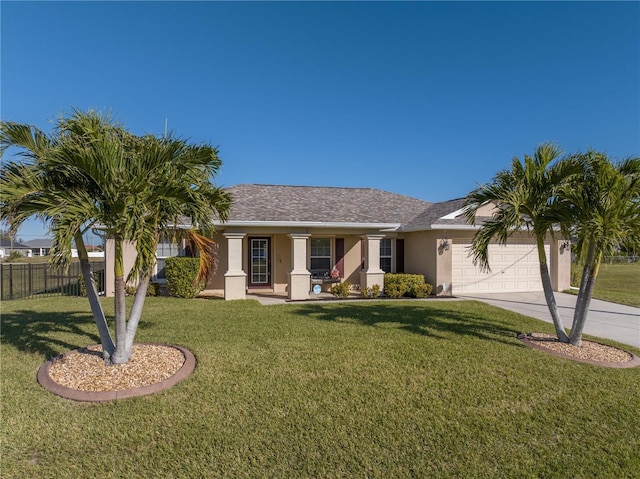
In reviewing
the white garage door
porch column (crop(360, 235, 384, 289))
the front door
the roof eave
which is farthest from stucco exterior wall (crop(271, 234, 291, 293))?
the white garage door

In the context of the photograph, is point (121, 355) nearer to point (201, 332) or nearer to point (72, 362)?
point (72, 362)

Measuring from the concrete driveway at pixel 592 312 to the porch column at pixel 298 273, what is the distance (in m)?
6.85

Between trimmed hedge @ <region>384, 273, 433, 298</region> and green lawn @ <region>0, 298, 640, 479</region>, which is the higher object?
trimmed hedge @ <region>384, 273, 433, 298</region>

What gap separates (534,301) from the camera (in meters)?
13.2

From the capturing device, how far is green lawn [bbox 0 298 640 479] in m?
3.42

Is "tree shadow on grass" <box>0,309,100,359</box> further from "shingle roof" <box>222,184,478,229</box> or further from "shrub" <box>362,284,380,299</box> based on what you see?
"shrub" <box>362,284,380,299</box>

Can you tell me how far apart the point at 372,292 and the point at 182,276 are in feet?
25.7

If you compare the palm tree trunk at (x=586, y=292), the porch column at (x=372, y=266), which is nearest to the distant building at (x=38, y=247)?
the porch column at (x=372, y=266)

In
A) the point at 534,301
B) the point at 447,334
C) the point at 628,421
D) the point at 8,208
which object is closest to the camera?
the point at 628,421

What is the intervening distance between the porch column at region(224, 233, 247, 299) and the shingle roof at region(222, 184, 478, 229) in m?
0.79

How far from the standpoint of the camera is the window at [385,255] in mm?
16688

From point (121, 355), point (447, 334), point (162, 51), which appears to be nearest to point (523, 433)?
point (447, 334)

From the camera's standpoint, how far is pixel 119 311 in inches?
224

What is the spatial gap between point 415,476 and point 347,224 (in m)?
11.3
